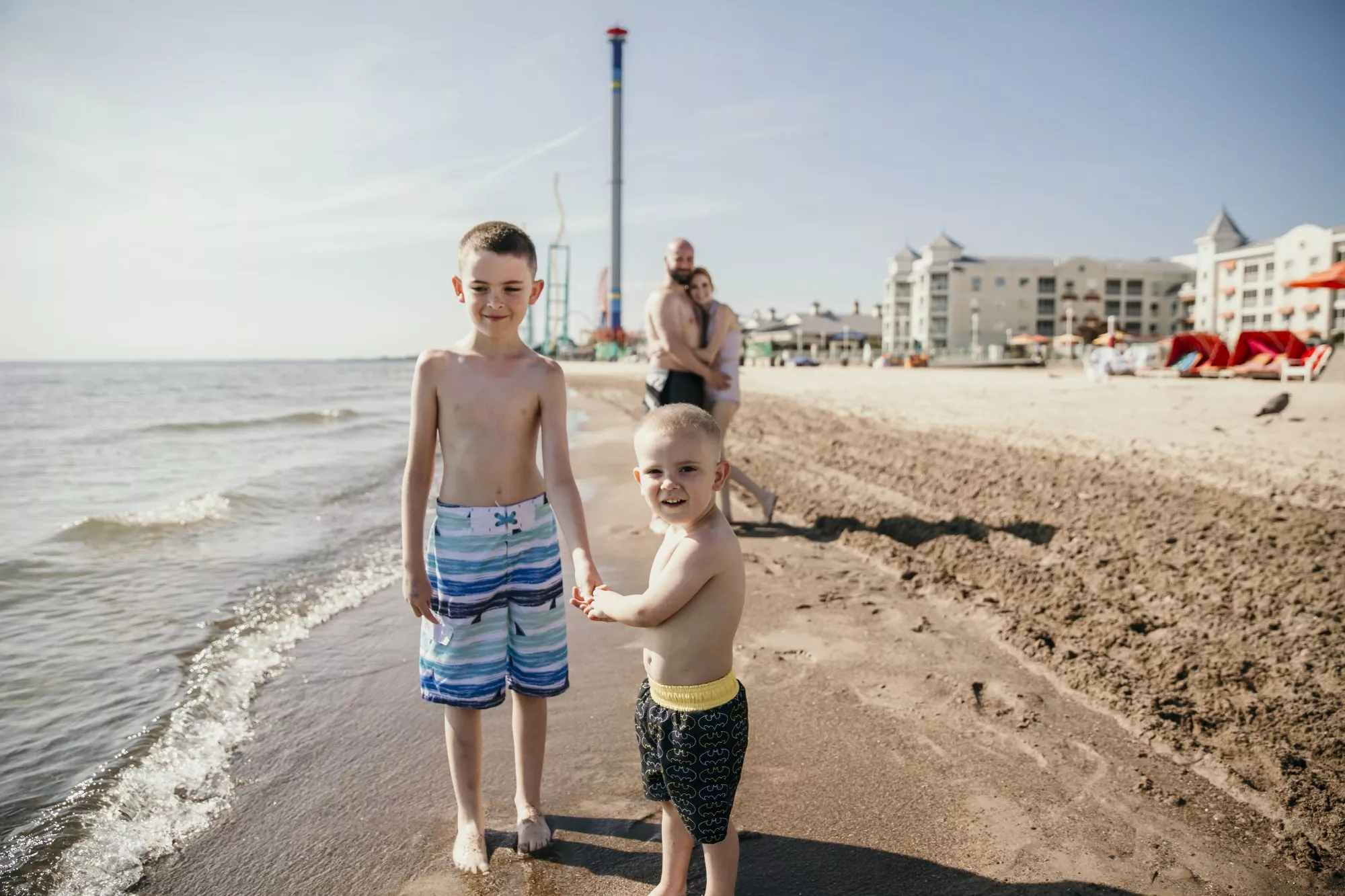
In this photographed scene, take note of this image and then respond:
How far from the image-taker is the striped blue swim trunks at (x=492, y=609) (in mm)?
2104

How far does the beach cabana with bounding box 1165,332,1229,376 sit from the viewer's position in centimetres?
1820

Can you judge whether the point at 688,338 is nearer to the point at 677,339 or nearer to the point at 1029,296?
the point at 677,339

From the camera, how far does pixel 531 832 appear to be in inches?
83.7

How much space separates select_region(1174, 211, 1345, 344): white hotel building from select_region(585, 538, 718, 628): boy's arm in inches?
2123

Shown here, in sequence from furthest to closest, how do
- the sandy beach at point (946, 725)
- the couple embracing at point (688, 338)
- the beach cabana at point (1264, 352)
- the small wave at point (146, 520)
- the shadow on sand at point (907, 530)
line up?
the beach cabana at point (1264, 352)
the small wave at point (146, 520)
the couple embracing at point (688, 338)
the shadow on sand at point (907, 530)
the sandy beach at point (946, 725)

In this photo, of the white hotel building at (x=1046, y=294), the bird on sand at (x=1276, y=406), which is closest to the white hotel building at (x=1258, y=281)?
the white hotel building at (x=1046, y=294)

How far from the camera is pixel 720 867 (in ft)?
5.81

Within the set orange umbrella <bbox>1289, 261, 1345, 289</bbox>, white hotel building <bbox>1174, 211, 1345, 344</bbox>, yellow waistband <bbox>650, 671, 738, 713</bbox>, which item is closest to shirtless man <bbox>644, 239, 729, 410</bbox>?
yellow waistband <bbox>650, 671, 738, 713</bbox>

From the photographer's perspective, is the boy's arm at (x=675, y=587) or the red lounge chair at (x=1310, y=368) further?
the red lounge chair at (x=1310, y=368)

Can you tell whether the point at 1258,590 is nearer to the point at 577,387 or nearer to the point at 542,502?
the point at 542,502

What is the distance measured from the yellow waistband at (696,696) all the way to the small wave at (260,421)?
1910 centimetres

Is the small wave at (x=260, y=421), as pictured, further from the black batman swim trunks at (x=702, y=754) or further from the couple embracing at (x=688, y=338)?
the black batman swim trunks at (x=702, y=754)

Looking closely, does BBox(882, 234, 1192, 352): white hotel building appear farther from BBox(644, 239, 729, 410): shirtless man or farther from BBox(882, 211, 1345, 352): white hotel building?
BBox(644, 239, 729, 410): shirtless man

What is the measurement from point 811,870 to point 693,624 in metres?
0.82
